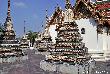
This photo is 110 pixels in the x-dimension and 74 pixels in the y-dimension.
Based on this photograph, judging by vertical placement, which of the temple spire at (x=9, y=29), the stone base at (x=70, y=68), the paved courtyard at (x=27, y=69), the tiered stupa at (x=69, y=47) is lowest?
the paved courtyard at (x=27, y=69)

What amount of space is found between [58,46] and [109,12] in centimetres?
1104

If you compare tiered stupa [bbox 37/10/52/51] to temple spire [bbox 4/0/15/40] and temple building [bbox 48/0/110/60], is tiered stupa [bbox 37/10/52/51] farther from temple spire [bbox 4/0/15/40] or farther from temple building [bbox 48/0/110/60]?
temple spire [bbox 4/0/15/40]

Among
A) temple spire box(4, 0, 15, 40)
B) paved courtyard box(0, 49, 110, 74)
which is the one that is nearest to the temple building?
temple spire box(4, 0, 15, 40)

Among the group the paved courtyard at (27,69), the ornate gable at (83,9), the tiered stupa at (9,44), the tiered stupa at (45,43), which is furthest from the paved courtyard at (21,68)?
the tiered stupa at (45,43)

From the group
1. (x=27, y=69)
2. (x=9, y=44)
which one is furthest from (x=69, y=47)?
(x=9, y=44)

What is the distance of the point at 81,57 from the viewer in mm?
14516

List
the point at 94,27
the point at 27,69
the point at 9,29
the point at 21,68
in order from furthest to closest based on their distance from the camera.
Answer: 1. the point at 94,27
2. the point at 9,29
3. the point at 21,68
4. the point at 27,69

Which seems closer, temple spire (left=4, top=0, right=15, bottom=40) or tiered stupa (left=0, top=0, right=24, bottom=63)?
tiered stupa (left=0, top=0, right=24, bottom=63)

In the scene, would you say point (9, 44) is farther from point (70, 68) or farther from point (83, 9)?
point (70, 68)

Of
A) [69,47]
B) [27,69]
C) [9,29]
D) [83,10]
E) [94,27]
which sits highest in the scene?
[83,10]

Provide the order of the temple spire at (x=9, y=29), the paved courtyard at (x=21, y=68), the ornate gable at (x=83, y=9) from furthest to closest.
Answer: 1. the ornate gable at (x=83, y=9)
2. the temple spire at (x=9, y=29)
3. the paved courtyard at (x=21, y=68)

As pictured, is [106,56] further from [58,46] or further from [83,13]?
[58,46]

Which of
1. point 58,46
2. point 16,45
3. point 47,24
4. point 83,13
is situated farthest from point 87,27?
point 47,24

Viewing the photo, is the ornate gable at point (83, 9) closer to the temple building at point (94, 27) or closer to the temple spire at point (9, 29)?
the temple building at point (94, 27)
